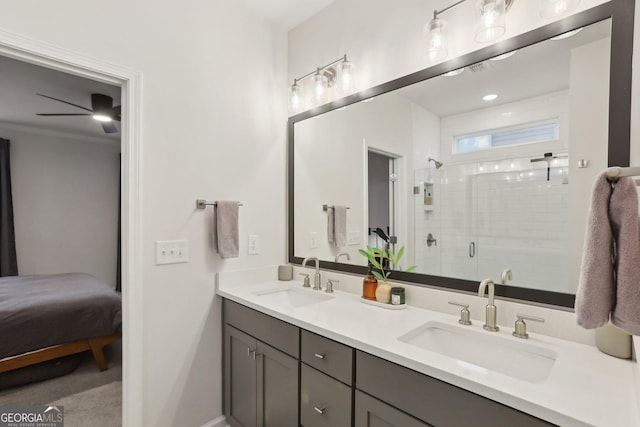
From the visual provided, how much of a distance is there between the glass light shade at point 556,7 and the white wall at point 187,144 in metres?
1.54

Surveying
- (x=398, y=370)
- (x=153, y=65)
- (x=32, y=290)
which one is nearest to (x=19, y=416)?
(x=32, y=290)

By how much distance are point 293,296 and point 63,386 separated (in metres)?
2.04

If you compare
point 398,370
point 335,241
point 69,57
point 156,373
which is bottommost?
point 156,373

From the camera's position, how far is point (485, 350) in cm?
116

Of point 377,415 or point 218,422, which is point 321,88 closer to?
point 377,415

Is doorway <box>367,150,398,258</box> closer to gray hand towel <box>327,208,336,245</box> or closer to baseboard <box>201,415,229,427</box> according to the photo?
→ gray hand towel <box>327,208,336,245</box>

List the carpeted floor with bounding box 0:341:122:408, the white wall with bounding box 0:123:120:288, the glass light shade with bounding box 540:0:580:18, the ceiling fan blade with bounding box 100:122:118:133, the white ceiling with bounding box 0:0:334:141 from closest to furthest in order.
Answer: the glass light shade with bounding box 540:0:580:18 → the white ceiling with bounding box 0:0:334:141 → the carpeted floor with bounding box 0:341:122:408 → the ceiling fan blade with bounding box 100:122:118:133 → the white wall with bounding box 0:123:120:288

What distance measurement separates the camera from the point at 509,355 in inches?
43.6

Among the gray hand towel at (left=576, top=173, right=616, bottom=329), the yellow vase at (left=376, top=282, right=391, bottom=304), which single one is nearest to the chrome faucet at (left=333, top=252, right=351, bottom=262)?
the yellow vase at (left=376, top=282, right=391, bottom=304)

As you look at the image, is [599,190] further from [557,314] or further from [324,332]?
[324,332]

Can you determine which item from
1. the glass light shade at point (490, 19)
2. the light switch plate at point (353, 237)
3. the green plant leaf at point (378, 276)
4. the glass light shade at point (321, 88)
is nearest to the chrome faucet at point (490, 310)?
the green plant leaf at point (378, 276)

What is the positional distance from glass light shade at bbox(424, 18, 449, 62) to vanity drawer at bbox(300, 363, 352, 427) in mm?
1496

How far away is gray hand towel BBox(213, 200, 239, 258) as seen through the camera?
1.79m

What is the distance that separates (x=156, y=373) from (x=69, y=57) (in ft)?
5.19
